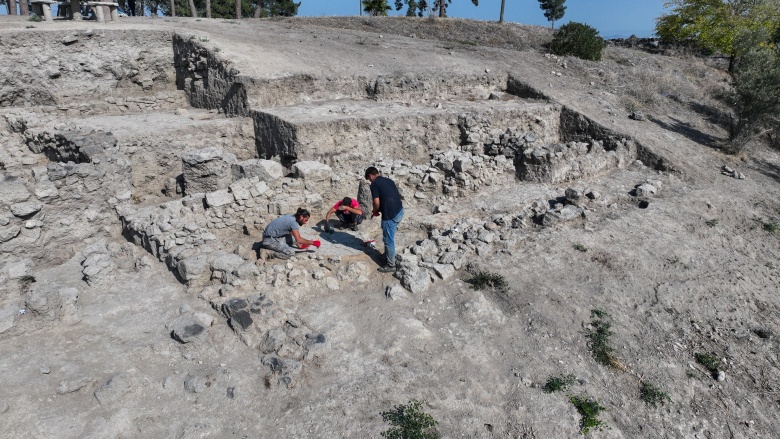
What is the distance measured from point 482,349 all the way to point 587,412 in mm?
1340

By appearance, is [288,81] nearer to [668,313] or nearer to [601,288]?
[601,288]

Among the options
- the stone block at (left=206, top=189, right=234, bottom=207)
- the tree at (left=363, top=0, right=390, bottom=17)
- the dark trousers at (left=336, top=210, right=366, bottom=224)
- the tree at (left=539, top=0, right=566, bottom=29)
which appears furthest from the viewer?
the tree at (left=539, top=0, right=566, bottom=29)

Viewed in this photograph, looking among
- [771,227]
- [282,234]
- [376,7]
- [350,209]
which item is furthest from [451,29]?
[282,234]

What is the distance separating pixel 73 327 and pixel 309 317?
2.90 meters

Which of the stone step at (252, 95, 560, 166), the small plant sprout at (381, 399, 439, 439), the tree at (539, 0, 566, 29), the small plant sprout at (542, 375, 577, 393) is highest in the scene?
the tree at (539, 0, 566, 29)

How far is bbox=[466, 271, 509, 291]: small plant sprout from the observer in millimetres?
6734

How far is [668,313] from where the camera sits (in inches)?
259

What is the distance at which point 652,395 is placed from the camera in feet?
17.2

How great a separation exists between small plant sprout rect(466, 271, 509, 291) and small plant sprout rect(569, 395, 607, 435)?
6.51 ft

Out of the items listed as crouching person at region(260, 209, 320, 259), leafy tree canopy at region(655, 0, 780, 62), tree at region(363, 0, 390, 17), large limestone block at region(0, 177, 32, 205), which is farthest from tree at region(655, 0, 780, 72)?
large limestone block at region(0, 177, 32, 205)

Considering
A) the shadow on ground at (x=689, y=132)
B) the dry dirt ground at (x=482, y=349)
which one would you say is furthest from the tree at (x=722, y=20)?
the dry dirt ground at (x=482, y=349)

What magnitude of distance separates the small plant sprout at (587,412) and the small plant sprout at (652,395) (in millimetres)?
654

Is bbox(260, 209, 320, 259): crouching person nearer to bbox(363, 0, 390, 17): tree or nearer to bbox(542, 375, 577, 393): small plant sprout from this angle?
bbox(542, 375, 577, 393): small plant sprout

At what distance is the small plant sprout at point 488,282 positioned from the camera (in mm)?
6734
